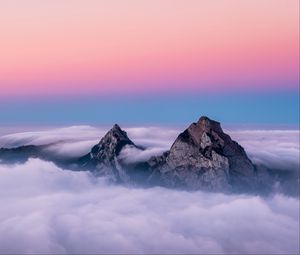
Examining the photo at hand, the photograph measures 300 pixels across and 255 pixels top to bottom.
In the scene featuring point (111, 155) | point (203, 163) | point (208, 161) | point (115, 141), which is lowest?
point (203, 163)

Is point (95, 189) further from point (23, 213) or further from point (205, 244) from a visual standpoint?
point (205, 244)

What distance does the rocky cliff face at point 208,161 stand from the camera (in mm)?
133750

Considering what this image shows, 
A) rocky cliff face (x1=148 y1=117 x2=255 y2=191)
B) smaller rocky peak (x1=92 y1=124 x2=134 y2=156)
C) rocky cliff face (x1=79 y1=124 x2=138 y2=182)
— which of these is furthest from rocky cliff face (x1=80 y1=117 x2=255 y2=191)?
smaller rocky peak (x1=92 y1=124 x2=134 y2=156)

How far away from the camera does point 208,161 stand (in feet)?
443

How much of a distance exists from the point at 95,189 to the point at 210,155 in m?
47.5

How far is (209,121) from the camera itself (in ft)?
437

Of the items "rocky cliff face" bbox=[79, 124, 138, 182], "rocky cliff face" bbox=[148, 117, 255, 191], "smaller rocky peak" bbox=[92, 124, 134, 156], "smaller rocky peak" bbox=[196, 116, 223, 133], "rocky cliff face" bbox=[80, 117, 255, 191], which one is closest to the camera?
"smaller rocky peak" bbox=[196, 116, 223, 133]

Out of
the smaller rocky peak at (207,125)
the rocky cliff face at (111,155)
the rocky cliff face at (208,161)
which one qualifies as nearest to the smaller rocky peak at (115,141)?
the rocky cliff face at (111,155)

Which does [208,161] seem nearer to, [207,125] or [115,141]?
[207,125]

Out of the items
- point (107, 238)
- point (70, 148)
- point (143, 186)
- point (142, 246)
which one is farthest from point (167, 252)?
point (70, 148)

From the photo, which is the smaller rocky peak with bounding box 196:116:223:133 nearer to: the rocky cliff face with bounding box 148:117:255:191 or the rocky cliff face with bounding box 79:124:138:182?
the rocky cliff face with bounding box 148:117:255:191

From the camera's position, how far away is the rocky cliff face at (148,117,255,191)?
439ft

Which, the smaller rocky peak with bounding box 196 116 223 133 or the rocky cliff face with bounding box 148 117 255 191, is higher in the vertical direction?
the smaller rocky peak with bounding box 196 116 223 133

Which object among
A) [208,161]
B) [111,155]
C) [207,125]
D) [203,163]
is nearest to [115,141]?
[111,155]
